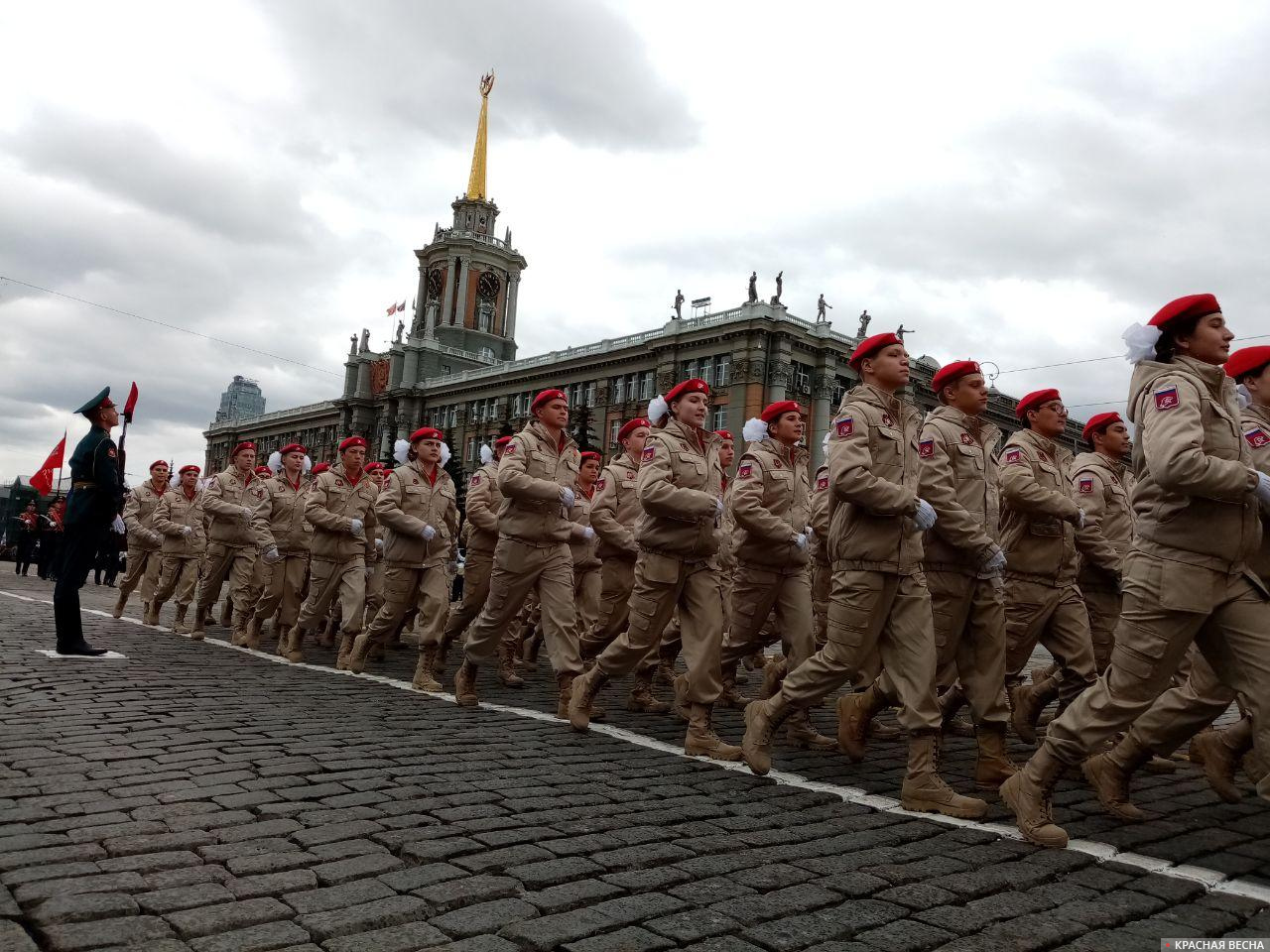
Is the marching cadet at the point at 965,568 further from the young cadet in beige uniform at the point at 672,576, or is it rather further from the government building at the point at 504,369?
the government building at the point at 504,369

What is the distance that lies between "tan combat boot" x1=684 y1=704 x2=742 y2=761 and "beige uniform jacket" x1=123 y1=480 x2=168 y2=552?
1036 cm

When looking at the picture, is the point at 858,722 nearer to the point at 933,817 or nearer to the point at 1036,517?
the point at 933,817

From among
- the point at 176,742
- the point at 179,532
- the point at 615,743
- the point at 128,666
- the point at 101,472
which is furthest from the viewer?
the point at 179,532

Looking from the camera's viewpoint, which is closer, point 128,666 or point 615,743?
point 615,743

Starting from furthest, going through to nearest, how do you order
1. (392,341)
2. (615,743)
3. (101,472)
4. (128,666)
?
(392,341) → (101,472) → (128,666) → (615,743)

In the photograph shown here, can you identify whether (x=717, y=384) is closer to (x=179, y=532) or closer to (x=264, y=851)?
(x=179, y=532)

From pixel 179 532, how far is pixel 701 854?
11020mm

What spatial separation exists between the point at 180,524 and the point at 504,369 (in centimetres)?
6409

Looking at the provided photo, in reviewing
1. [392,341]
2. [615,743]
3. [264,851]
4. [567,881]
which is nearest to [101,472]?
[615,743]

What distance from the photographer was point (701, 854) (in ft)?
11.5

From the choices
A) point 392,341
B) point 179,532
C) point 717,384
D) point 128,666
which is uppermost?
point 392,341

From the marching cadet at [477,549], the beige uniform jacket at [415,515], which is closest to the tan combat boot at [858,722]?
the marching cadet at [477,549]

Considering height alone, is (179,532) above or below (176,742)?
above

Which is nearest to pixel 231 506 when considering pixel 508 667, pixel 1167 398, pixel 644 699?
pixel 508 667
